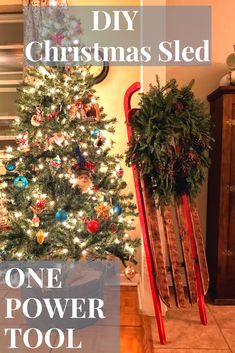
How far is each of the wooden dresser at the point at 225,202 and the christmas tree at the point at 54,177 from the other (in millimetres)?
866

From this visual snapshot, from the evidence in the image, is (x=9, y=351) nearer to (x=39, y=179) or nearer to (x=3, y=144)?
(x=39, y=179)

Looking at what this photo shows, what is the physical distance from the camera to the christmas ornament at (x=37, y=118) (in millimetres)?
2225

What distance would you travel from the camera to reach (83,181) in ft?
7.62

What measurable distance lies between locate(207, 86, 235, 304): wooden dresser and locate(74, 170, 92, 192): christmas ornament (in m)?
1.05

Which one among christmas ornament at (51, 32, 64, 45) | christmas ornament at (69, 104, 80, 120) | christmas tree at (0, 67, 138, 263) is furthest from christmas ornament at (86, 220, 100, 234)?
christmas ornament at (51, 32, 64, 45)

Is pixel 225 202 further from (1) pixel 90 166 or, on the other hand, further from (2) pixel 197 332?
(1) pixel 90 166

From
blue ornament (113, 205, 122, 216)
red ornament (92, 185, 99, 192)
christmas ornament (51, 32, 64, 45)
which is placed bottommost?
blue ornament (113, 205, 122, 216)

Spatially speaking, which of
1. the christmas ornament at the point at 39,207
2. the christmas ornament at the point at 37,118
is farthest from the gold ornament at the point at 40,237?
the christmas ornament at the point at 37,118

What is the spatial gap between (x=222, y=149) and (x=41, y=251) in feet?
5.18

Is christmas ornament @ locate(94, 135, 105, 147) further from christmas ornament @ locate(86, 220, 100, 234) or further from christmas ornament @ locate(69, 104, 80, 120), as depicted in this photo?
christmas ornament @ locate(86, 220, 100, 234)

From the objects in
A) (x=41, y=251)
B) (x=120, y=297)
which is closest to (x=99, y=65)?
(x=41, y=251)

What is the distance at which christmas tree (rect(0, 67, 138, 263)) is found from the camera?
2.23m

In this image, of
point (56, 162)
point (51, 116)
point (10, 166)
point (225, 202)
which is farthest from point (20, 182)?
point (225, 202)

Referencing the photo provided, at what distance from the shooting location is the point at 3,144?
3.09m
